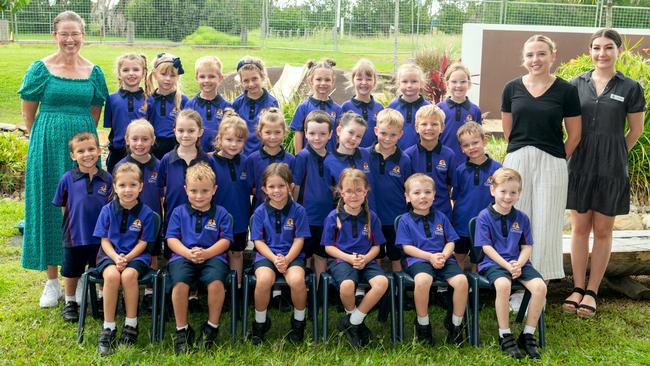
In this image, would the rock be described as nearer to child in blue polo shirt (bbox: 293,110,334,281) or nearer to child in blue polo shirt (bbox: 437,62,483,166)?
child in blue polo shirt (bbox: 437,62,483,166)

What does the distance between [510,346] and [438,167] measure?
1.33 metres

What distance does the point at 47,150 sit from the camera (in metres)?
4.83

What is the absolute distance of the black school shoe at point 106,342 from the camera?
13.5 ft

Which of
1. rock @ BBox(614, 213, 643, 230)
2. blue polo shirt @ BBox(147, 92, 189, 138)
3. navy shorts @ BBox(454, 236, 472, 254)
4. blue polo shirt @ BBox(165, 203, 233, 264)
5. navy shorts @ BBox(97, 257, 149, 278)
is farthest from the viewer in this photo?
rock @ BBox(614, 213, 643, 230)

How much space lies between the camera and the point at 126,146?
4.96 metres

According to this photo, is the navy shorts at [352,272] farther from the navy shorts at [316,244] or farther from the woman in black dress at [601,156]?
the woman in black dress at [601,156]

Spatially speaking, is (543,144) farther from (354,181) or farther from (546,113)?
(354,181)

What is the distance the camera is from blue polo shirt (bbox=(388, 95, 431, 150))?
5246 mm

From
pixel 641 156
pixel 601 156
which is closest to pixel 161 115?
pixel 601 156

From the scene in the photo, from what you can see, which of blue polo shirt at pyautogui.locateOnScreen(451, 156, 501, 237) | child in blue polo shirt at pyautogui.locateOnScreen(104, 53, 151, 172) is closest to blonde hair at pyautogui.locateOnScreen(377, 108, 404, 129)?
blue polo shirt at pyautogui.locateOnScreen(451, 156, 501, 237)

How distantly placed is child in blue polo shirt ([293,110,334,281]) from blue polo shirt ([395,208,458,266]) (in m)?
0.57

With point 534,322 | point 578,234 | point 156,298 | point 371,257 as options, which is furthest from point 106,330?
point 578,234

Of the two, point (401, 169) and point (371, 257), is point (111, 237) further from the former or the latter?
point (401, 169)

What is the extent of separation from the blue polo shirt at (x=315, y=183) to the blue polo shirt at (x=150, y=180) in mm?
936
